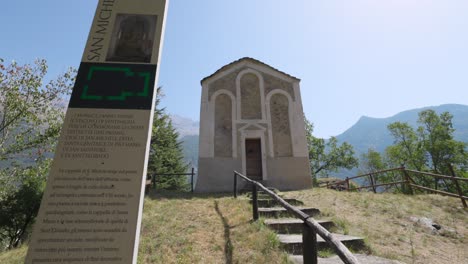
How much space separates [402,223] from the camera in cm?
611

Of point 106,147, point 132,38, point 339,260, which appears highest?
point 132,38

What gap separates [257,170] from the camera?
40.3 feet

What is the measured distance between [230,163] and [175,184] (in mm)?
15143

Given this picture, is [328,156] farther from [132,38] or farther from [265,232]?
[132,38]

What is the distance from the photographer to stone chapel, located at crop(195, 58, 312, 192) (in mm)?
11789

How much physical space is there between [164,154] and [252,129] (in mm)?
13195

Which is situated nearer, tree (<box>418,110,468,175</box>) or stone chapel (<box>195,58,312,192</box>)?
stone chapel (<box>195,58,312,192</box>)

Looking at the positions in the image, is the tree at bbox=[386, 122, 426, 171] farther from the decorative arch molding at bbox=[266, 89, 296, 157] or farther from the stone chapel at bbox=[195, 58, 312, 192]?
the decorative arch molding at bbox=[266, 89, 296, 157]

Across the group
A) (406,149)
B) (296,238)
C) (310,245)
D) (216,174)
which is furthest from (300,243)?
(406,149)

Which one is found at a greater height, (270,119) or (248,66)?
(248,66)

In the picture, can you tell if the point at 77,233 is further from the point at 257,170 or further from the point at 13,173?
the point at 13,173

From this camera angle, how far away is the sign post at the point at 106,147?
8.07 ft

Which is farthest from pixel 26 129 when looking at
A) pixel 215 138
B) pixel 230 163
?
pixel 230 163

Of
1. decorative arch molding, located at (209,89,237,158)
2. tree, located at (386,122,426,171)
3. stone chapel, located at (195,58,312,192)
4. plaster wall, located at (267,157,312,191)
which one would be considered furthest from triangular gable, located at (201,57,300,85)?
tree, located at (386,122,426,171)
